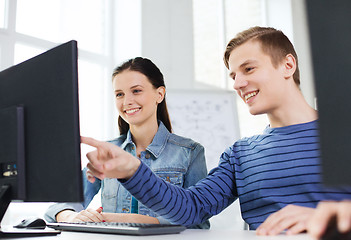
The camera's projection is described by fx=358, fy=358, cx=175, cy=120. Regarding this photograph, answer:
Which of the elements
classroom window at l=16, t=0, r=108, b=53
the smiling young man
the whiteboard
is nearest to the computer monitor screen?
the smiling young man

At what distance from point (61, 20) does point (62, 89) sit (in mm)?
2524

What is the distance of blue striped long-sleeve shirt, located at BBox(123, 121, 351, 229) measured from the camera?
46.1 inches

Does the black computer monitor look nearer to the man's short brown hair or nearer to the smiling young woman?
the smiling young woman

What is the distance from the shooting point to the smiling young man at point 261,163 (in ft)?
3.81

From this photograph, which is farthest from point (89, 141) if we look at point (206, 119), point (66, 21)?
point (66, 21)

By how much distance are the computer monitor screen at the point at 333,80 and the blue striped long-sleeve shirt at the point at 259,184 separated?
2.23ft

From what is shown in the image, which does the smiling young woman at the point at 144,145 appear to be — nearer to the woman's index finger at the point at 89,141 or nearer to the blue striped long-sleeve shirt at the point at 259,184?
the blue striped long-sleeve shirt at the point at 259,184

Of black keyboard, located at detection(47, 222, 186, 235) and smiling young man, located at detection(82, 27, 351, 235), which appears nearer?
black keyboard, located at detection(47, 222, 186, 235)

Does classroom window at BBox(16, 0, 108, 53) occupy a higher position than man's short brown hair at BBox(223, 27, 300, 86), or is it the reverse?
classroom window at BBox(16, 0, 108, 53)

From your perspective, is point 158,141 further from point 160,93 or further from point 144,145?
point 160,93

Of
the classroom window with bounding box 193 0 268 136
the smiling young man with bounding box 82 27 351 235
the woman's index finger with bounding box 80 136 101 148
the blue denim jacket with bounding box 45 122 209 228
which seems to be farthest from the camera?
the classroom window with bounding box 193 0 268 136

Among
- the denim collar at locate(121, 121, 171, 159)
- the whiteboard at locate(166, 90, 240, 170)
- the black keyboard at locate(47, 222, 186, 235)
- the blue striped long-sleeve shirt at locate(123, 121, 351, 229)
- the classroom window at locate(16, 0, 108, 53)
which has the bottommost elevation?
the black keyboard at locate(47, 222, 186, 235)

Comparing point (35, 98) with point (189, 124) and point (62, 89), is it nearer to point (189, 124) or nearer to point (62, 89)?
point (62, 89)

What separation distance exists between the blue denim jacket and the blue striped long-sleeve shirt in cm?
29
